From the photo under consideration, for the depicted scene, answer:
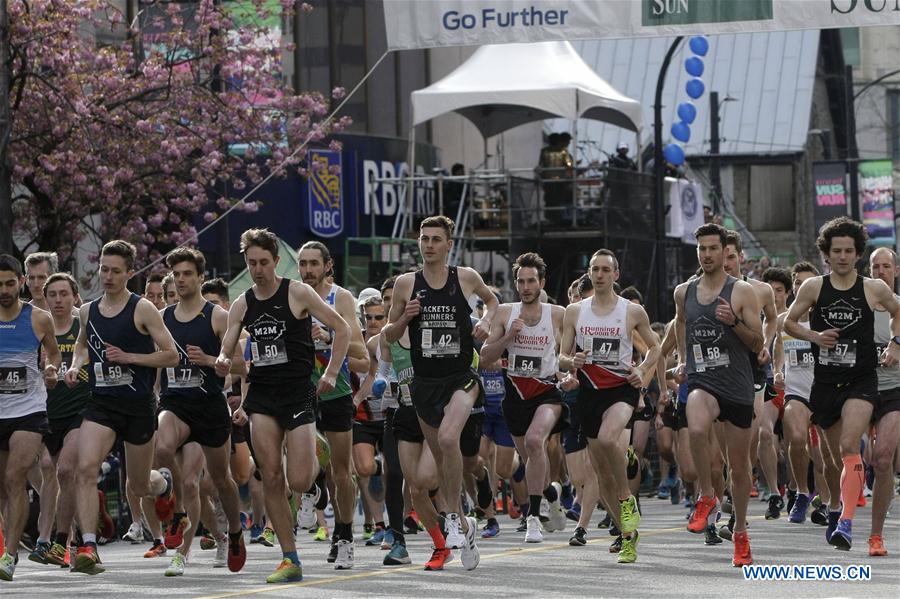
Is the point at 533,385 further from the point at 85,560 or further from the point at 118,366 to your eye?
the point at 85,560

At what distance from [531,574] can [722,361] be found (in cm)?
179

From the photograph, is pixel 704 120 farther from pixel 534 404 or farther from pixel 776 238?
pixel 534 404

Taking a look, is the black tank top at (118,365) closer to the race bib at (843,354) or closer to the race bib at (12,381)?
the race bib at (12,381)

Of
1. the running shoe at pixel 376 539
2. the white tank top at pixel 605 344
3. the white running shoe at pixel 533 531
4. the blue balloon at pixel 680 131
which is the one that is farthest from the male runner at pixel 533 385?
the blue balloon at pixel 680 131

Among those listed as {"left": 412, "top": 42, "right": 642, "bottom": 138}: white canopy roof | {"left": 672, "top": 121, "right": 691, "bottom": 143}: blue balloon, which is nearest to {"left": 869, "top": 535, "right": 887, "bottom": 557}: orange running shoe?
{"left": 412, "top": 42, "right": 642, "bottom": 138}: white canopy roof

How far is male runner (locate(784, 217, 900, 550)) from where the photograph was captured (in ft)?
41.3

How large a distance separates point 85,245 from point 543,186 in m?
6.85

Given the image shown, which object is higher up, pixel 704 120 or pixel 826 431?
pixel 704 120

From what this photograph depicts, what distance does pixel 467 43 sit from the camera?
17453mm

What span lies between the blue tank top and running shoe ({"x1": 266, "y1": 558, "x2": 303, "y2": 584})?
7.63 ft

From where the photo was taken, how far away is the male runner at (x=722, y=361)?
39.2ft

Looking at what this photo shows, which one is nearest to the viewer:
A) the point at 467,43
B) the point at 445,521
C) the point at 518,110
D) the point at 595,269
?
the point at 445,521

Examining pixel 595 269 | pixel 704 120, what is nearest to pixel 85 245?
pixel 595 269

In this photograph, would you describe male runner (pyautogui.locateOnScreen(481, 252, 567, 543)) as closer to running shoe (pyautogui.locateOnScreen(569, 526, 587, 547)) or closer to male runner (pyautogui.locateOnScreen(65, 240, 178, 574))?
running shoe (pyautogui.locateOnScreen(569, 526, 587, 547))
